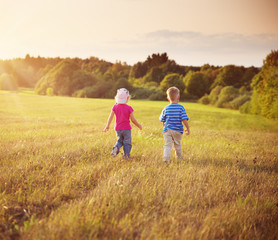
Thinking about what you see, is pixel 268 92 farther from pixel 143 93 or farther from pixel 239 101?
pixel 143 93

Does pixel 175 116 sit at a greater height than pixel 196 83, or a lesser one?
lesser

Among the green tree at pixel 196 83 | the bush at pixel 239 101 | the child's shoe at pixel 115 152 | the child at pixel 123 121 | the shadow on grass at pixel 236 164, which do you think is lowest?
the shadow on grass at pixel 236 164

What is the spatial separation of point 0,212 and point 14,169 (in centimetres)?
147

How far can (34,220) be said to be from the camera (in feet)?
8.34

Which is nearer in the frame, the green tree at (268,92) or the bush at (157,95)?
the green tree at (268,92)

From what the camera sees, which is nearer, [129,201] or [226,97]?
[129,201]

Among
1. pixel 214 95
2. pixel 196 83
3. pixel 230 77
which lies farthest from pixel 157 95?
pixel 230 77

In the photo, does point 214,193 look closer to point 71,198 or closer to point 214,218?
point 214,218

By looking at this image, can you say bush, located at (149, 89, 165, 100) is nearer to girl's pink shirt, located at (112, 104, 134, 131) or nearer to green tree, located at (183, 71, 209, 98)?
green tree, located at (183, 71, 209, 98)

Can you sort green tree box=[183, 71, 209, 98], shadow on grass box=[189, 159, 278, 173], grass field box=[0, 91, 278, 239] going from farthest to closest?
1. green tree box=[183, 71, 209, 98]
2. shadow on grass box=[189, 159, 278, 173]
3. grass field box=[0, 91, 278, 239]

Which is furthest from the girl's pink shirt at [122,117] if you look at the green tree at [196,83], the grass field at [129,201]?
the green tree at [196,83]

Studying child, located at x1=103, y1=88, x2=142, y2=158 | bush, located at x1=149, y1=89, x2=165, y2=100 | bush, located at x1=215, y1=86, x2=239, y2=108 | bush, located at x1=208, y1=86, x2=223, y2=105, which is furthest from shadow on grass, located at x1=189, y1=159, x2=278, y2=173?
bush, located at x1=149, y1=89, x2=165, y2=100

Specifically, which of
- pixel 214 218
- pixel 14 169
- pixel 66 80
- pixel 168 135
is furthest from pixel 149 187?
pixel 66 80

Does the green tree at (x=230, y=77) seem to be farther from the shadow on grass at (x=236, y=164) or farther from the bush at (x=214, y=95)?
the shadow on grass at (x=236, y=164)
